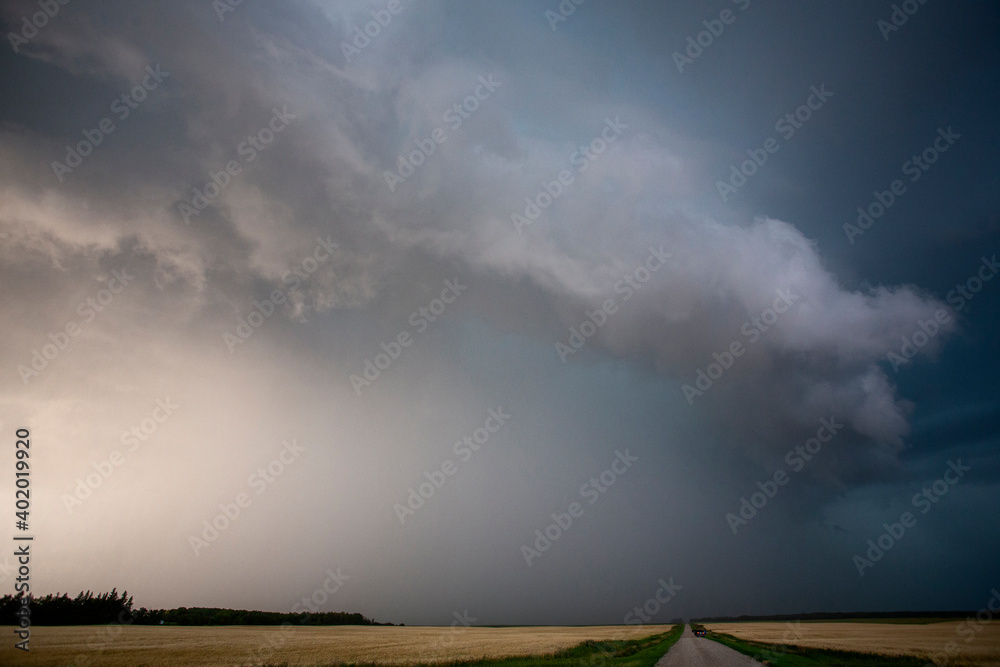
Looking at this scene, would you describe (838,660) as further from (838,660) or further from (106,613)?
(106,613)

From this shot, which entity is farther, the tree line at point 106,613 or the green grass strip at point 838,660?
the tree line at point 106,613

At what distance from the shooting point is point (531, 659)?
107 feet

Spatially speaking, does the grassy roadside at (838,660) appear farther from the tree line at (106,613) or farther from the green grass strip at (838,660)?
the tree line at (106,613)

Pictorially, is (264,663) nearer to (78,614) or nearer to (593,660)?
(593,660)

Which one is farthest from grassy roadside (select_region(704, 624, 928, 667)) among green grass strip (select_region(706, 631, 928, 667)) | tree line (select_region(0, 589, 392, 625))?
tree line (select_region(0, 589, 392, 625))

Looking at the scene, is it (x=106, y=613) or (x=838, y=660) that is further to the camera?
(x=106, y=613)

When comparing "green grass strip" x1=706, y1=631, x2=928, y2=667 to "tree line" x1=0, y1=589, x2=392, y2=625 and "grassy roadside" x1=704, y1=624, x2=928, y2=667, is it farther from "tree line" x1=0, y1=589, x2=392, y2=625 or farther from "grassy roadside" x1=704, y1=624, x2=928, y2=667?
"tree line" x1=0, y1=589, x2=392, y2=625

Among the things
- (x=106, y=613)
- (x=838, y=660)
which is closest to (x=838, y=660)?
(x=838, y=660)

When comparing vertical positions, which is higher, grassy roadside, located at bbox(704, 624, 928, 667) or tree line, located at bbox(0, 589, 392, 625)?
grassy roadside, located at bbox(704, 624, 928, 667)

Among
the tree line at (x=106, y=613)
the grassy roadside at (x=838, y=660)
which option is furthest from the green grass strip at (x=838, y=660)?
the tree line at (x=106, y=613)

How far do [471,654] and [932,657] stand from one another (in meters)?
29.1

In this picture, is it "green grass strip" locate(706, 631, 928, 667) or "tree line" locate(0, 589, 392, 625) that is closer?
"green grass strip" locate(706, 631, 928, 667)

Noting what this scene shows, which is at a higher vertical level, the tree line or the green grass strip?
the green grass strip

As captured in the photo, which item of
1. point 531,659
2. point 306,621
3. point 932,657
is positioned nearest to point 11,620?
point 531,659
